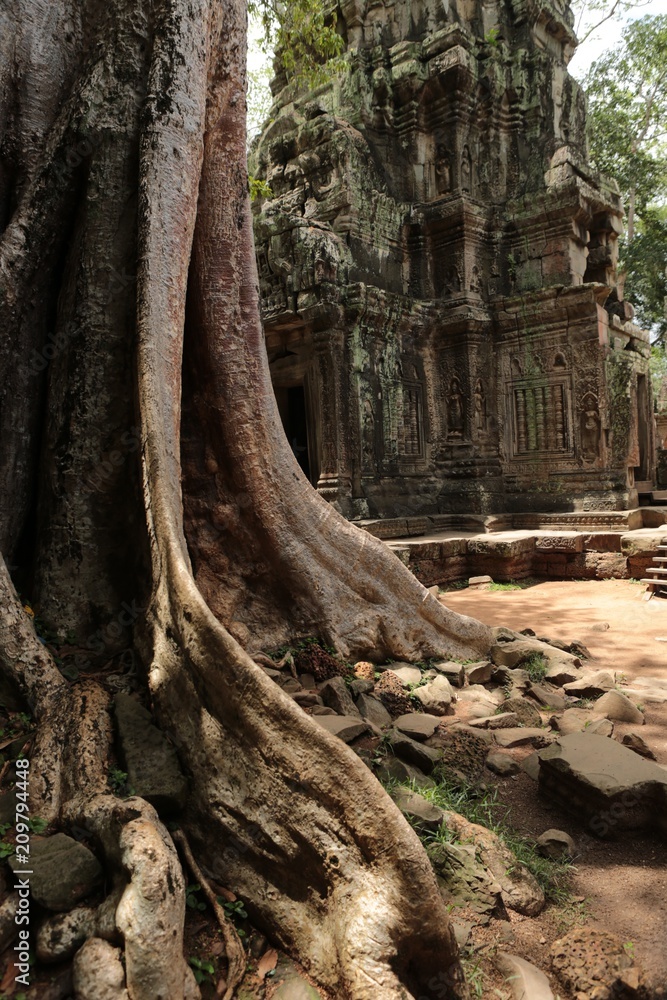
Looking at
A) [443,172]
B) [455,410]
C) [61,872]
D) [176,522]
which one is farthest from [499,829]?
[443,172]

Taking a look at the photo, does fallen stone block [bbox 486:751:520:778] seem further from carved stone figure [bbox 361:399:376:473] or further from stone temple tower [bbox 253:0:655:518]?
carved stone figure [bbox 361:399:376:473]

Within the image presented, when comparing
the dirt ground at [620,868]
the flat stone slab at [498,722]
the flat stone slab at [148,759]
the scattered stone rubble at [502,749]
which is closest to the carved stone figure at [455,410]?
the dirt ground at [620,868]

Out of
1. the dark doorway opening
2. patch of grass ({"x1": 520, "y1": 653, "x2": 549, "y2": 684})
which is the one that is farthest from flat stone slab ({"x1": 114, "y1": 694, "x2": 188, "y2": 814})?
the dark doorway opening

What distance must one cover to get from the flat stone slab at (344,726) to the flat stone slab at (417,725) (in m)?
0.22

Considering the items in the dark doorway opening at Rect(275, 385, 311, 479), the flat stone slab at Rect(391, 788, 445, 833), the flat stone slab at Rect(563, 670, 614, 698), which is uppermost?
the dark doorway opening at Rect(275, 385, 311, 479)

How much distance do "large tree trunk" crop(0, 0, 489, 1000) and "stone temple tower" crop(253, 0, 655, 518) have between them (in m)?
4.50

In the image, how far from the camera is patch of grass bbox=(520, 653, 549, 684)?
3.62m

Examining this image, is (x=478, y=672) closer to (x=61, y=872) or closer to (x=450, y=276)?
(x=61, y=872)

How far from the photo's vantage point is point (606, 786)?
2148mm

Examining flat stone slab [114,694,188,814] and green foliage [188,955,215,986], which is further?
flat stone slab [114,694,188,814]

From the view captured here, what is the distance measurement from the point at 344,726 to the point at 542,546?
230 inches

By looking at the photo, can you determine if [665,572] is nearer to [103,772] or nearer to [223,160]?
[223,160]

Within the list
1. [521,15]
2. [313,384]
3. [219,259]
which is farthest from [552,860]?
[521,15]

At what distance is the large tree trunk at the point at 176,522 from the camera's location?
59.1 inches
